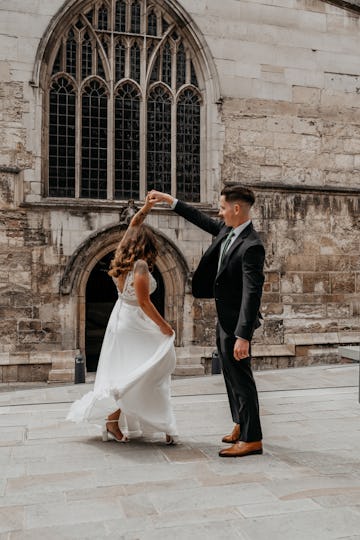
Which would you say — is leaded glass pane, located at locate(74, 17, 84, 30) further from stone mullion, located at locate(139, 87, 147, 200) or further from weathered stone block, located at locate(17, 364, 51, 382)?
weathered stone block, located at locate(17, 364, 51, 382)

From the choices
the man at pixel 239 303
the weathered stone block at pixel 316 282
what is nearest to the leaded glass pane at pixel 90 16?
the weathered stone block at pixel 316 282

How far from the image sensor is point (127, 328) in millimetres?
5020

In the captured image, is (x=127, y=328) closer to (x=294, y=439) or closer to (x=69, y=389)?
(x=294, y=439)

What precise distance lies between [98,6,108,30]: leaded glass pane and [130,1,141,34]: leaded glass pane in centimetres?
56

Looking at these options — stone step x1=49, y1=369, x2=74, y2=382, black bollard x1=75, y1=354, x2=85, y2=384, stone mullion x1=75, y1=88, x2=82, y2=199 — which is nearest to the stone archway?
stone step x1=49, y1=369, x2=74, y2=382

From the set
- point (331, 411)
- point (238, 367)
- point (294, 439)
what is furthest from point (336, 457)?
point (331, 411)

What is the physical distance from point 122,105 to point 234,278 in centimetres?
938

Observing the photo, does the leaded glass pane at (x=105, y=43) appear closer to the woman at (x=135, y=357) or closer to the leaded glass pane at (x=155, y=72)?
the leaded glass pane at (x=155, y=72)

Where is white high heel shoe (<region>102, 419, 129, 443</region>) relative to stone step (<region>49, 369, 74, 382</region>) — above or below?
above

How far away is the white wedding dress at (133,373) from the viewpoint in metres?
4.86

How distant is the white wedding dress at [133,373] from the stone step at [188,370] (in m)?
7.43

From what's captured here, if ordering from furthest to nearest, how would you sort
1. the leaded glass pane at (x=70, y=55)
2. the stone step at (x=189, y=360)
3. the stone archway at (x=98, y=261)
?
1. the leaded glass pane at (x=70, y=55)
2. the stone step at (x=189, y=360)
3. the stone archway at (x=98, y=261)

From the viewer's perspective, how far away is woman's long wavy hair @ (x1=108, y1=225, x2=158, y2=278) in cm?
493

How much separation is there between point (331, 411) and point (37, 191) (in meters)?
7.96
